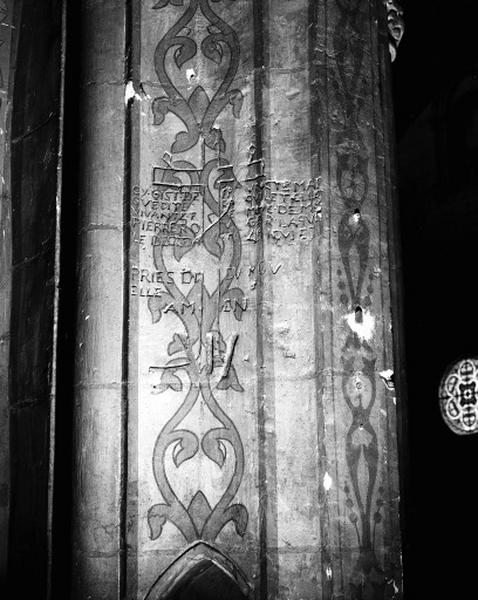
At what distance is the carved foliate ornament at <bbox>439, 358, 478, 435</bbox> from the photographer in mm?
9289

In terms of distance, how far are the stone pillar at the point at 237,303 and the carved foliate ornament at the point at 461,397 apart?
6.88 meters

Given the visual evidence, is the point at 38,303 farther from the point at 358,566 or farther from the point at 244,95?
the point at 358,566

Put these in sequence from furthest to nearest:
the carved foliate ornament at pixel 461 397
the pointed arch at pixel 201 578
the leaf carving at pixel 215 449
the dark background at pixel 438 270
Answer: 1. the carved foliate ornament at pixel 461 397
2. the dark background at pixel 438 270
3. the leaf carving at pixel 215 449
4. the pointed arch at pixel 201 578

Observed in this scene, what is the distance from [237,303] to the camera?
107 inches

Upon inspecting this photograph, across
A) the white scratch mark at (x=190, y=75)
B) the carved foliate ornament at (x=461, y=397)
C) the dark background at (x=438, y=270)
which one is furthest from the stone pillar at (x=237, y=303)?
the carved foliate ornament at (x=461, y=397)

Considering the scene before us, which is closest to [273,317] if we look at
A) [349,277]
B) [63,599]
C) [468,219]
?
[349,277]

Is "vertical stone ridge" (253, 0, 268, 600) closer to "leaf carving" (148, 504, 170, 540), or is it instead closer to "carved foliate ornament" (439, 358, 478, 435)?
"leaf carving" (148, 504, 170, 540)

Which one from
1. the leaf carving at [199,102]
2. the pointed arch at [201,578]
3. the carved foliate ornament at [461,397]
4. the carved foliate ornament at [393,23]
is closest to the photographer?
the pointed arch at [201,578]

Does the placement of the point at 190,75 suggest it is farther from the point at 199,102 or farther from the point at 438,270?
the point at 438,270

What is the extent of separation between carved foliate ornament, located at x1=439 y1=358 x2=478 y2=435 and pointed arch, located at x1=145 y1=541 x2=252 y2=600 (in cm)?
707

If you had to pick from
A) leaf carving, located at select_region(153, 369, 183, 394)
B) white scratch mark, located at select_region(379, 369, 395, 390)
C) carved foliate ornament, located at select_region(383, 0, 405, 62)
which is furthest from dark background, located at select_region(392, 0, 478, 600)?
leaf carving, located at select_region(153, 369, 183, 394)

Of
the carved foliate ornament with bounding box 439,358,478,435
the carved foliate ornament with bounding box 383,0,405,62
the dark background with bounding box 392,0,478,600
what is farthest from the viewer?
the carved foliate ornament with bounding box 439,358,478,435

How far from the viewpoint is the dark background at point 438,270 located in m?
8.86

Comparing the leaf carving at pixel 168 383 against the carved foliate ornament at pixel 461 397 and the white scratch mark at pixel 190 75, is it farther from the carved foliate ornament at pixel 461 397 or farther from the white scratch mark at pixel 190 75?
the carved foliate ornament at pixel 461 397
